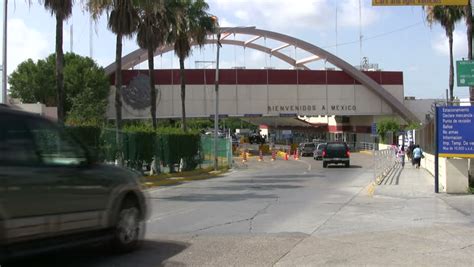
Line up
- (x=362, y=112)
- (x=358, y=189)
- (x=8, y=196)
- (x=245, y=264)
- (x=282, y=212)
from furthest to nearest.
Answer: (x=362, y=112) < (x=358, y=189) < (x=282, y=212) < (x=245, y=264) < (x=8, y=196)

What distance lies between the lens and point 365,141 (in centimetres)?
7850

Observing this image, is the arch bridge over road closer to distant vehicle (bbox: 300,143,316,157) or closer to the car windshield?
distant vehicle (bbox: 300,143,316,157)

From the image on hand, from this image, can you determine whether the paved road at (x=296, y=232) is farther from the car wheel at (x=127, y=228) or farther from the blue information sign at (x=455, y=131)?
the blue information sign at (x=455, y=131)

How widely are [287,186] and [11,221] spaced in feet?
56.4

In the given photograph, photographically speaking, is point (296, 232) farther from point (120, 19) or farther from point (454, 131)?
point (120, 19)

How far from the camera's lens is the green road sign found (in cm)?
1848

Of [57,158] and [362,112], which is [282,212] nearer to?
[57,158]

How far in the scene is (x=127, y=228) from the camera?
8422 millimetres

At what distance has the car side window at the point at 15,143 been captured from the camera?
251 inches

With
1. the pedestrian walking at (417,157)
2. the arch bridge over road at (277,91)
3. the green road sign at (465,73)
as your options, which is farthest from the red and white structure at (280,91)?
the green road sign at (465,73)


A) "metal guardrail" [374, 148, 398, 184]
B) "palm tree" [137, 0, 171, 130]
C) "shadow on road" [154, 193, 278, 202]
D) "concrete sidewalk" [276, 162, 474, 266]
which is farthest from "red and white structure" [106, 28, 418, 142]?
"concrete sidewalk" [276, 162, 474, 266]

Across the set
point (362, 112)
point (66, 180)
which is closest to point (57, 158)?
point (66, 180)

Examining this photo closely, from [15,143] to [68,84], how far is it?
179 feet

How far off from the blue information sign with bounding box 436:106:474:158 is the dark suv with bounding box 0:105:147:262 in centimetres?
1138
